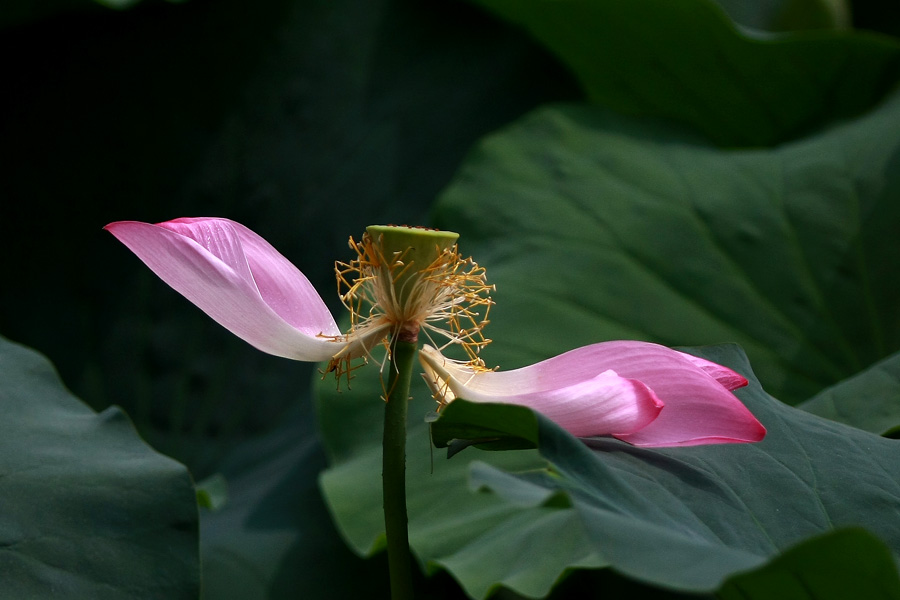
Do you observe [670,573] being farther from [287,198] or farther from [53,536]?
[287,198]

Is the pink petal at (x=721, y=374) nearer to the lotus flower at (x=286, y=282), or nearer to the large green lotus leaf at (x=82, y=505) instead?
the lotus flower at (x=286, y=282)

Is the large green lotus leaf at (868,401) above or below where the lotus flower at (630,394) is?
below

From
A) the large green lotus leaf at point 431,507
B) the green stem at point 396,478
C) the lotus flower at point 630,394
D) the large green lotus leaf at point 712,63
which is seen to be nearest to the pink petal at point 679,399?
the lotus flower at point 630,394

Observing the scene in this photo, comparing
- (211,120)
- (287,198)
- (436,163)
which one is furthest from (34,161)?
(436,163)

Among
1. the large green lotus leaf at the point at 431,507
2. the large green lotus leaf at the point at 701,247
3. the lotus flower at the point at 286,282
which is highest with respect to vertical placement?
the lotus flower at the point at 286,282

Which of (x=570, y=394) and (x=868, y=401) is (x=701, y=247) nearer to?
(x=868, y=401)

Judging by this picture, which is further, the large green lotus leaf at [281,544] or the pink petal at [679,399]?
the large green lotus leaf at [281,544]

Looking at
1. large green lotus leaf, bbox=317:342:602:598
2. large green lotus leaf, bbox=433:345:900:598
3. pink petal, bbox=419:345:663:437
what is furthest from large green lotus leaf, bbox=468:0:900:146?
pink petal, bbox=419:345:663:437
